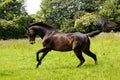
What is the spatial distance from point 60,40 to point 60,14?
7029cm

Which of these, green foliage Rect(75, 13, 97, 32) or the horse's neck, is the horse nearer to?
the horse's neck

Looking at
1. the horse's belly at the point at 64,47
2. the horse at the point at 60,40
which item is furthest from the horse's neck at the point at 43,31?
the horse's belly at the point at 64,47

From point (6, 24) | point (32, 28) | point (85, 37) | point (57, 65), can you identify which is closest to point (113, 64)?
point (85, 37)

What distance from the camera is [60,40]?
14391 mm

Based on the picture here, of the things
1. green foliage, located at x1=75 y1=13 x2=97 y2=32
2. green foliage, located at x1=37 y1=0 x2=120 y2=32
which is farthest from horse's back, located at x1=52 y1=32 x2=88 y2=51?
green foliage, located at x1=37 y1=0 x2=120 y2=32

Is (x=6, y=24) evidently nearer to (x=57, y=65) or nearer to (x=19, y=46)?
(x=19, y=46)

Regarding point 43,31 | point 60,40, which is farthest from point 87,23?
point 60,40

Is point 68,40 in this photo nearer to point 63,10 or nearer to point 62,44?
point 62,44

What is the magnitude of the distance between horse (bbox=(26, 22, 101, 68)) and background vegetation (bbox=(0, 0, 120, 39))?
39.7 m

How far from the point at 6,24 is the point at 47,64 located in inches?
1943

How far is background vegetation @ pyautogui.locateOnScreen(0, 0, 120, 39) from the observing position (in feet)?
215

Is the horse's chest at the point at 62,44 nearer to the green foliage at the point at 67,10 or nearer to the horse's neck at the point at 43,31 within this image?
the horse's neck at the point at 43,31

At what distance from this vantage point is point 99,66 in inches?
543

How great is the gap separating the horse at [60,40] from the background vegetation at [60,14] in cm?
3970
